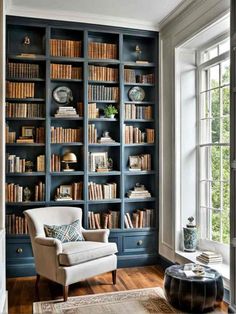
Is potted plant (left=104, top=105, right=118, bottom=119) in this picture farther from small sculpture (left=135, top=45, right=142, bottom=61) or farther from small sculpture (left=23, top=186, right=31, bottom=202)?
small sculpture (left=23, top=186, right=31, bottom=202)

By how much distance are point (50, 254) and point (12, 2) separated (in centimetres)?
286

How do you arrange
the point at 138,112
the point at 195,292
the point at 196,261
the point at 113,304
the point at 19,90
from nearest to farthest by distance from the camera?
the point at 195,292
the point at 113,304
the point at 196,261
the point at 19,90
the point at 138,112

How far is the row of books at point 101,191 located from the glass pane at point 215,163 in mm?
1302

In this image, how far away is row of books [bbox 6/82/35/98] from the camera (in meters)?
4.45

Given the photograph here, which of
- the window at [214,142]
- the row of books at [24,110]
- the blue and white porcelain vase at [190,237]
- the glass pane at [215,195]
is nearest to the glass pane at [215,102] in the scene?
the window at [214,142]

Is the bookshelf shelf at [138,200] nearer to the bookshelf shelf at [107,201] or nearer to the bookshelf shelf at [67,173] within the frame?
the bookshelf shelf at [107,201]

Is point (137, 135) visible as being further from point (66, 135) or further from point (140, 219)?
point (140, 219)

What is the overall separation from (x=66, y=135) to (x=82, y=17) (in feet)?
4.96

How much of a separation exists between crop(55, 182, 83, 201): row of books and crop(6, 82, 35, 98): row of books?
124cm

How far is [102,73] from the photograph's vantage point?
15.6ft

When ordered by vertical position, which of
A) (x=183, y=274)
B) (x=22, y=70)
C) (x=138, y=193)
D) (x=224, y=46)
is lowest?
(x=183, y=274)

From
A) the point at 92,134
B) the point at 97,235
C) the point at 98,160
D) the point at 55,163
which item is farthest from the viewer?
the point at 98,160

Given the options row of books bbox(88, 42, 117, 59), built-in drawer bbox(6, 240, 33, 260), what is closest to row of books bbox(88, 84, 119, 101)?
row of books bbox(88, 42, 117, 59)

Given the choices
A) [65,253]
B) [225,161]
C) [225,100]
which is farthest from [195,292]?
[225,100]
